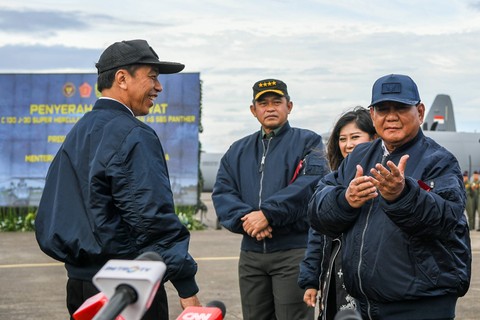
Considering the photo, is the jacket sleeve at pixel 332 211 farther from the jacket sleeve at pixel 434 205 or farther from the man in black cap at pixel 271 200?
the man in black cap at pixel 271 200

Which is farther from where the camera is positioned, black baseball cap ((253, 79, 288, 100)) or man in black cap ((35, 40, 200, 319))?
black baseball cap ((253, 79, 288, 100))

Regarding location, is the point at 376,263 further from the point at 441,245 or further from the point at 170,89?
the point at 170,89

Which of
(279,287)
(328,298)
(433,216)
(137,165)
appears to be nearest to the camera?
(433,216)

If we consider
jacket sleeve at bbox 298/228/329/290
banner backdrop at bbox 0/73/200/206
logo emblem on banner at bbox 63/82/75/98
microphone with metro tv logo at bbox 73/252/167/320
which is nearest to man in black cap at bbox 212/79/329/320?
jacket sleeve at bbox 298/228/329/290

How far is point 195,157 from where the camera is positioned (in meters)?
19.1

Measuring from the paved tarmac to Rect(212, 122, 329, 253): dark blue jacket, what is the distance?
9.21 feet

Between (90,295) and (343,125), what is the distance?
6.66ft

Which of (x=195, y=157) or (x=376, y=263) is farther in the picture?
(x=195, y=157)

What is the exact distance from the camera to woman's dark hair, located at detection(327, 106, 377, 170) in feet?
16.7

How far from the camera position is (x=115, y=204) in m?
3.79

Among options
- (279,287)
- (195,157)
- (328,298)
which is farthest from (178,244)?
(195,157)

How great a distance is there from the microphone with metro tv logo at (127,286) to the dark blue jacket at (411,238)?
175 cm

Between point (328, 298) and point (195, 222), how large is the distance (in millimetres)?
15229

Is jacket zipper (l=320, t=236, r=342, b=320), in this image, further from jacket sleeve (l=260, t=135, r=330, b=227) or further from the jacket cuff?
jacket sleeve (l=260, t=135, r=330, b=227)
